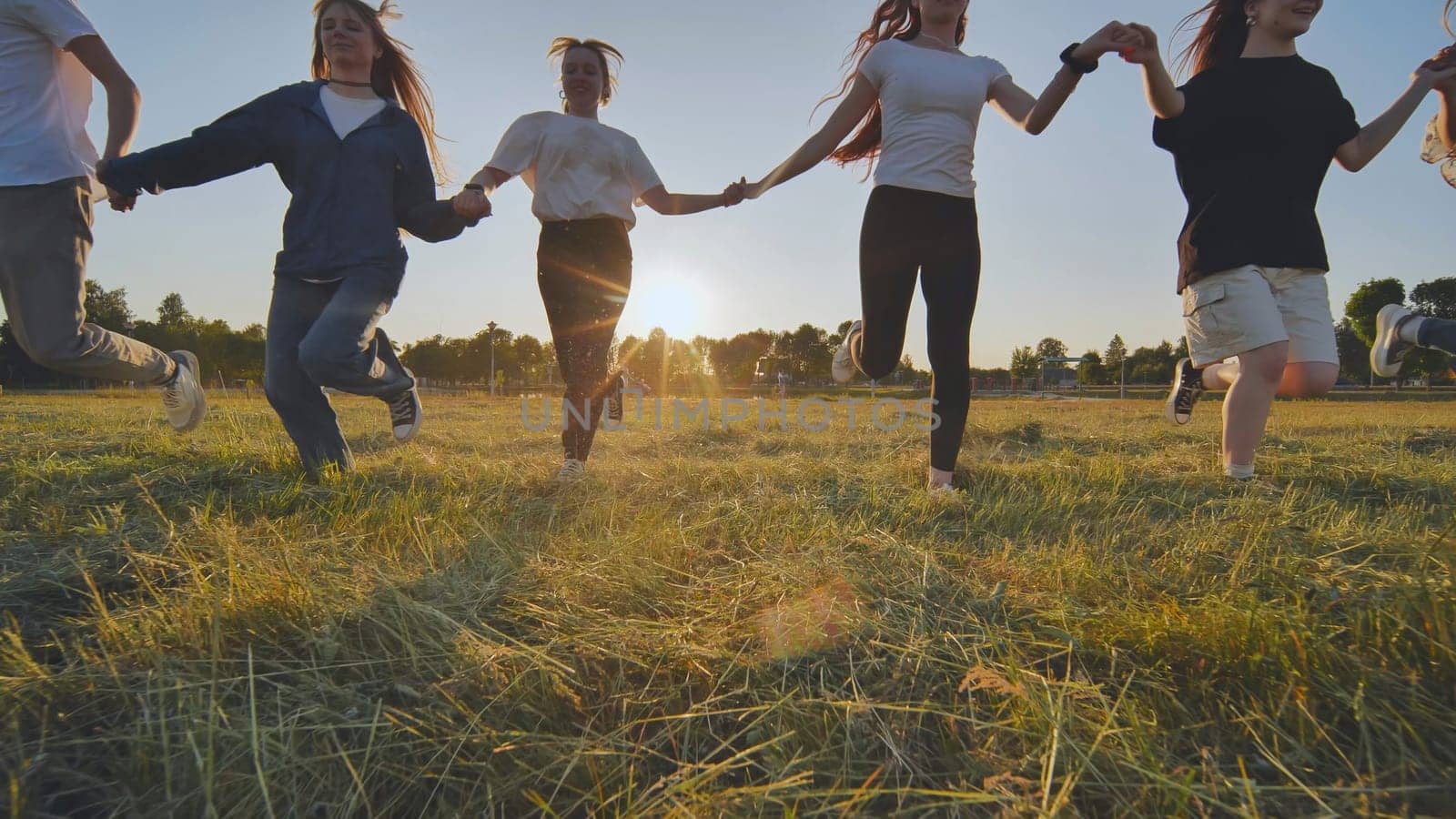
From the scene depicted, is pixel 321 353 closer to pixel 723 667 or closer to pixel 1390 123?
pixel 723 667

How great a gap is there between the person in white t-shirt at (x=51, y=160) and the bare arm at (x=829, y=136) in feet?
9.59

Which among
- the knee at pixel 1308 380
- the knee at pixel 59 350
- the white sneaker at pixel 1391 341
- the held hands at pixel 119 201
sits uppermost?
the held hands at pixel 119 201

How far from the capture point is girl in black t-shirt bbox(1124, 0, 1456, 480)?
2.91 metres

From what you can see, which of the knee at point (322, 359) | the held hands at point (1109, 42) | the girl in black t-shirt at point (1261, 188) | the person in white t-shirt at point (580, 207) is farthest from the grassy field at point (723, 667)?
the held hands at point (1109, 42)

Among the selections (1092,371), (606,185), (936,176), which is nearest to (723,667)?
(936,176)

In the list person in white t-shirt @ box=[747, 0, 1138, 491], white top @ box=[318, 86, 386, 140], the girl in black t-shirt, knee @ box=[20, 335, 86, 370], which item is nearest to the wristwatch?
person in white t-shirt @ box=[747, 0, 1138, 491]

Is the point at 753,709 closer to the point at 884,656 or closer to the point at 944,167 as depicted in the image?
the point at 884,656

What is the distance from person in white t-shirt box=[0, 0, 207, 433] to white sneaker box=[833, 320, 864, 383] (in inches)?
138

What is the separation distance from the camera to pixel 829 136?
3.19 m

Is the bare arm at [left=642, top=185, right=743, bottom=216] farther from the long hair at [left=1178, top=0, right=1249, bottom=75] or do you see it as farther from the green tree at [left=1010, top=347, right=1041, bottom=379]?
the green tree at [left=1010, top=347, right=1041, bottom=379]

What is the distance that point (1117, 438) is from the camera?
209 inches

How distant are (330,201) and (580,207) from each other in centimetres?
112

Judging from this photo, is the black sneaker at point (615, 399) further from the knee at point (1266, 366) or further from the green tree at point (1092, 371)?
the green tree at point (1092, 371)

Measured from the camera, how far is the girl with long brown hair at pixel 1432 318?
2.97 metres
